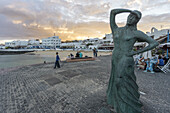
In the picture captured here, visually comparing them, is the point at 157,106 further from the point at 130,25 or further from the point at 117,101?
the point at 130,25

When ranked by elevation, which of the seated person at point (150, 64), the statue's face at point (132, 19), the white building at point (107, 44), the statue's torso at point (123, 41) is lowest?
the seated person at point (150, 64)

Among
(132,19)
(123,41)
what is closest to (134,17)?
(132,19)

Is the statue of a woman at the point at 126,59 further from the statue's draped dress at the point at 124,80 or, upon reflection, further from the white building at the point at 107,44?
the white building at the point at 107,44

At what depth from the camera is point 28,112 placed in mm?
2582

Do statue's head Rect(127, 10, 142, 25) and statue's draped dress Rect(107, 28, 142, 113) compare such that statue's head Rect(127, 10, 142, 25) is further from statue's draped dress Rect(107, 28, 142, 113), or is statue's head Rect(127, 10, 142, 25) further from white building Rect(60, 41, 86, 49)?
white building Rect(60, 41, 86, 49)

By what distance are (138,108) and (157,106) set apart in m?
1.39

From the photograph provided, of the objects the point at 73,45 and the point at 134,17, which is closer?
the point at 134,17

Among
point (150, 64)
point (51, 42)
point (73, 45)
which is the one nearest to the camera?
point (150, 64)

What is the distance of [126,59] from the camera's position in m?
1.85

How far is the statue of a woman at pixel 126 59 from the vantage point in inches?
70.2

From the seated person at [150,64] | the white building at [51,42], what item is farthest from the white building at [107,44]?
the white building at [51,42]

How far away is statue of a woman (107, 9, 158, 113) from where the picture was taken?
5.85 feet

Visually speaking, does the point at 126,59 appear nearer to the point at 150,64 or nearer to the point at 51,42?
the point at 150,64

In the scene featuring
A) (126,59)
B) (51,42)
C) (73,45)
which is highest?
(51,42)
